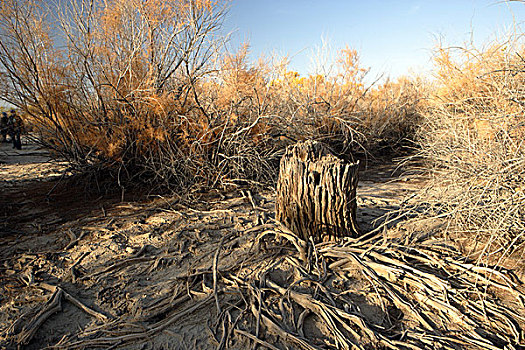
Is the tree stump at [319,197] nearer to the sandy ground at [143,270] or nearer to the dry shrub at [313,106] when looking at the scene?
the sandy ground at [143,270]

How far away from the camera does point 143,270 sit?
103 inches

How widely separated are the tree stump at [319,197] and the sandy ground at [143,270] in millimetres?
233

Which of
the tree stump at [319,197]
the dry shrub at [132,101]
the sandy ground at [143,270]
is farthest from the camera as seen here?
the dry shrub at [132,101]

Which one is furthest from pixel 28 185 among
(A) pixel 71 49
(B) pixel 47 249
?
(B) pixel 47 249

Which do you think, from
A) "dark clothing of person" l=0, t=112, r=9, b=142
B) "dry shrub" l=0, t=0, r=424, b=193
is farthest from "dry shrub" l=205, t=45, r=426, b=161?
"dark clothing of person" l=0, t=112, r=9, b=142

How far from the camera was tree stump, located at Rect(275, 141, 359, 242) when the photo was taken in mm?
2607

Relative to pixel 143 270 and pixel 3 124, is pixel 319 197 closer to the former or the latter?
pixel 143 270

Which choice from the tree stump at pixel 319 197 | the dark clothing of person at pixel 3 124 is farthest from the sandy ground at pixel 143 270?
the dark clothing of person at pixel 3 124

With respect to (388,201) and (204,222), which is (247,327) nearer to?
(204,222)

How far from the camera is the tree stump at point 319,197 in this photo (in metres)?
2.61

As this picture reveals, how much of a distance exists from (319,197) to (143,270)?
1552mm

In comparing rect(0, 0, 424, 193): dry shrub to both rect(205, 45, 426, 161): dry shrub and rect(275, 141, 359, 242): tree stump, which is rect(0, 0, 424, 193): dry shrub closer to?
rect(205, 45, 426, 161): dry shrub

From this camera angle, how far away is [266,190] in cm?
450

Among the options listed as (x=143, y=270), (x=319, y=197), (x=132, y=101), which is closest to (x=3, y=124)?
(x=132, y=101)
